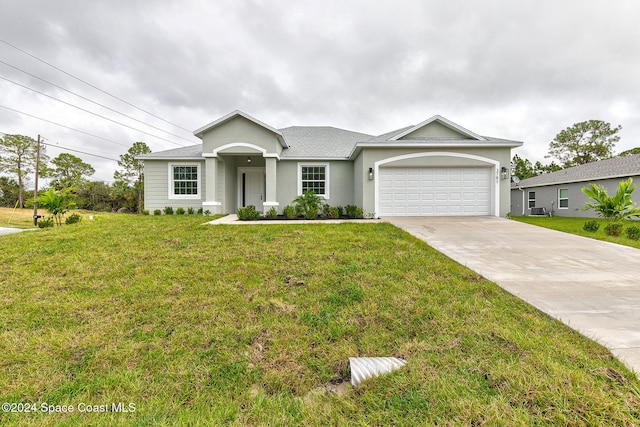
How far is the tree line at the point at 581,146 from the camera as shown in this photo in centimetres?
2867

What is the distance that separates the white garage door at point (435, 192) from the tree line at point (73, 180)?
23009mm

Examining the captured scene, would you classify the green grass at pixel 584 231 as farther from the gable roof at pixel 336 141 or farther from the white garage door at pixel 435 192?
the gable roof at pixel 336 141

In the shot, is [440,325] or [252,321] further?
[252,321]

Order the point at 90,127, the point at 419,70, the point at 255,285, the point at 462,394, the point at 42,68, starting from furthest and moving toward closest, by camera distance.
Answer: the point at 90,127 → the point at 42,68 → the point at 419,70 → the point at 255,285 → the point at 462,394

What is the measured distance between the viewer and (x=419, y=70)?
1559cm

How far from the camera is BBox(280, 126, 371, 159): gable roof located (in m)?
12.9

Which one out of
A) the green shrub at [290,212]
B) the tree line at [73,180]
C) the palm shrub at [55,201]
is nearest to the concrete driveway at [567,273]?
the green shrub at [290,212]

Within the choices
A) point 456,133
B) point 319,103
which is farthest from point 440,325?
point 319,103

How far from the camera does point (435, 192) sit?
10.9 meters

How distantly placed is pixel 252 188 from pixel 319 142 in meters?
4.74

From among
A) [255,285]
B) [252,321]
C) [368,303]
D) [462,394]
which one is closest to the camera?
[462,394]

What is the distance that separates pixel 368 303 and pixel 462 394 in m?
1.43

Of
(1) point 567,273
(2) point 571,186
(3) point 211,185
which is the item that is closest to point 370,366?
(1) point 567,273

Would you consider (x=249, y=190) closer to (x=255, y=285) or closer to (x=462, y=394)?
(x=255, y=285)
